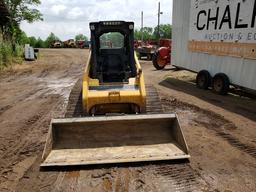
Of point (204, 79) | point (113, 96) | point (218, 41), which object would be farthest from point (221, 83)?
point (113, 96)

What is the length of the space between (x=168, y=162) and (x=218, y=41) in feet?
24.5

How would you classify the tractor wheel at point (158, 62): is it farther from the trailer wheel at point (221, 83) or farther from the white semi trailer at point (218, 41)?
the trailer wheel at point (221, 83)

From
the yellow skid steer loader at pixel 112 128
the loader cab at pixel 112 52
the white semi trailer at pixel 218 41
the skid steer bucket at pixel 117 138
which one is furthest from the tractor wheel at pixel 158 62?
the skid steer bucket at pixel 117 138

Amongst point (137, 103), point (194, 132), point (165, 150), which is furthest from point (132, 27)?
point (165, 150)

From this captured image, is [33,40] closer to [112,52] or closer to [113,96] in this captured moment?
[112,52]

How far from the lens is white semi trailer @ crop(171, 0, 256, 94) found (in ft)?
30.3

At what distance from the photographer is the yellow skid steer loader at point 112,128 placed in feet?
15.6

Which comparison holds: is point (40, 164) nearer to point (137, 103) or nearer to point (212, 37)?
point (137, 103)

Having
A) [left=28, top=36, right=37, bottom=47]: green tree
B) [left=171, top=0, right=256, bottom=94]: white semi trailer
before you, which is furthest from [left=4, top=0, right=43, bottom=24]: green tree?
[left=171, top=0, right=256, bottom=94]: white semi trailer

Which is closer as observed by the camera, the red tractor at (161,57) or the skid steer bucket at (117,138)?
the skid steer bucket at (117,138)

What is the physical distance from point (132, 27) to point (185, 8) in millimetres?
7397

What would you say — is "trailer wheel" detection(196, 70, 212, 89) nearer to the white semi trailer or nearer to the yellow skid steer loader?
the white semi trailer

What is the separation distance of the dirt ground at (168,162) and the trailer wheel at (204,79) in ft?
4.39

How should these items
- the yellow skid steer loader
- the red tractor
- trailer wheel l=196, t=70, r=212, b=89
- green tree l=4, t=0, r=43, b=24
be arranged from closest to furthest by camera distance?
the yellow skid steer loader, trailer wheel l=196, t=70, r=212, b=89, the red tractor, green tree l=4, t=0, r=43, b=24
